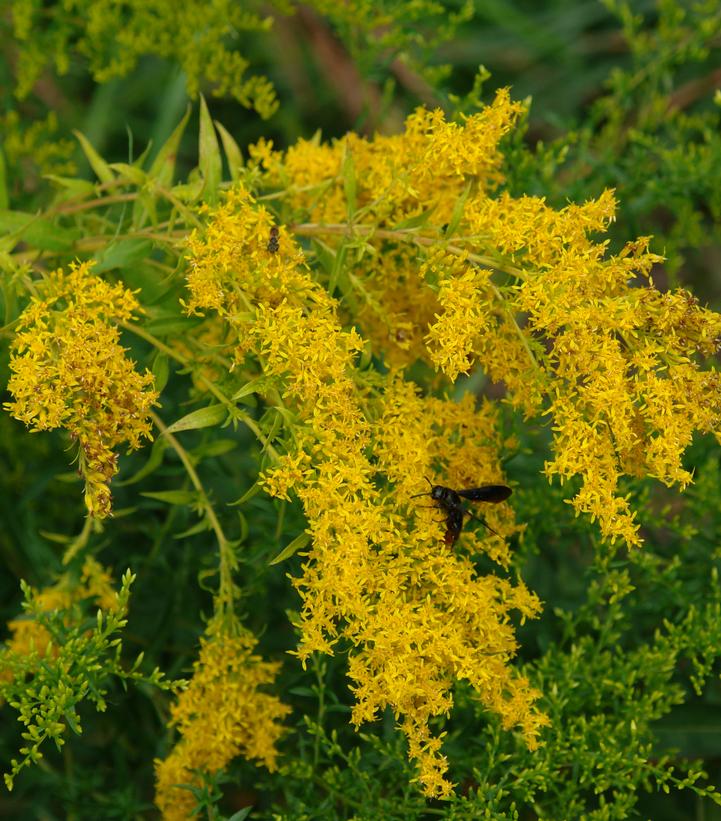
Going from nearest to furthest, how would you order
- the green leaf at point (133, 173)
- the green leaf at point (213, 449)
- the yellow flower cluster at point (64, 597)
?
the green leaf at point (133, 173), the green leaf at point (213, 449), the yellow flower cluster at point (64, 597)

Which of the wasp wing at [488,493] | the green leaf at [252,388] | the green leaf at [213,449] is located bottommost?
the green leaf at [213,449]

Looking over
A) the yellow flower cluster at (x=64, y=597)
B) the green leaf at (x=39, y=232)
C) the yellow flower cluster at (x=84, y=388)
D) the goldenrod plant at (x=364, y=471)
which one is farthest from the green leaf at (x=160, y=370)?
the yellow flower cluster at (x=64, y=597)

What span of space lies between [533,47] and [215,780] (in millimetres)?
2984

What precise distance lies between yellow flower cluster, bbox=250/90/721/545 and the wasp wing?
4.8 inches

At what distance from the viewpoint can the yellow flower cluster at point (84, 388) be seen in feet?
5.41

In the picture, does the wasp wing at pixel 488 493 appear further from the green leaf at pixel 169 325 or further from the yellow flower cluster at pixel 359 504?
the green leaf at pixel 169 325

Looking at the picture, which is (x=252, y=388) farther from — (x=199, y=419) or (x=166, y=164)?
(x=166, y=164)

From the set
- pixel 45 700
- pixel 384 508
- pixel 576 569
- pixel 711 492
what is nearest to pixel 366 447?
pixel 384 508

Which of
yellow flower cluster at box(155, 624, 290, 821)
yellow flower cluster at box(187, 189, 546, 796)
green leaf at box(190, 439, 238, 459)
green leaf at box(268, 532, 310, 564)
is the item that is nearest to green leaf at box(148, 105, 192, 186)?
yellow flower cluster at box(187, 189, 546, 796)

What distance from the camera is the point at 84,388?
1653 mm

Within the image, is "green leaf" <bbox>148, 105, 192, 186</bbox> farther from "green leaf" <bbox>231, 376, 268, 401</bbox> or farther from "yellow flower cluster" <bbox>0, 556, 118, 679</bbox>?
"yellow flower cluster" <bbox>0, 556, 118, 679</bbox>

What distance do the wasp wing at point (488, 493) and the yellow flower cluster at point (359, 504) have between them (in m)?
0.08

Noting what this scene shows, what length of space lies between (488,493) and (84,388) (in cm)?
70

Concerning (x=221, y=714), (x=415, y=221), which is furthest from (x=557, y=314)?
(x=221, y=714)
